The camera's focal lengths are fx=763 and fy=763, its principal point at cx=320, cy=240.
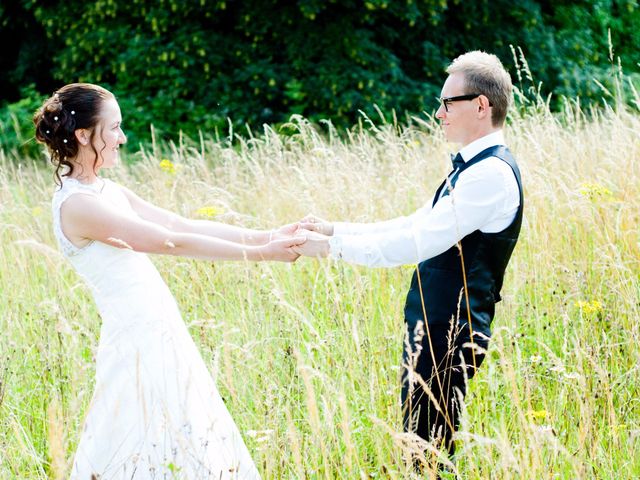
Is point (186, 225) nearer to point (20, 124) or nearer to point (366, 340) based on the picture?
point (366, 340)

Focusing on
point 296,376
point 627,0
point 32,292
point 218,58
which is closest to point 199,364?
point 296,376

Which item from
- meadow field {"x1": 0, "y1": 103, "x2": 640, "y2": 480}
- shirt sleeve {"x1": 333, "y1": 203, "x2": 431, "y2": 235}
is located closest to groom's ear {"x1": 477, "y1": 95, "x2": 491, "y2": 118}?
shirt sleeve {"x1": 333, "y1": 203, "x2": 431, "y2": 235}

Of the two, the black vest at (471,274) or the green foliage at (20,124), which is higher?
the green foliage at (20,124)

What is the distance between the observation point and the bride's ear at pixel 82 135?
2.71m

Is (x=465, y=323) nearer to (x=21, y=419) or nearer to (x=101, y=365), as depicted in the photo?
(x=101, y=365)

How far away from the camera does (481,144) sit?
2.61 metres

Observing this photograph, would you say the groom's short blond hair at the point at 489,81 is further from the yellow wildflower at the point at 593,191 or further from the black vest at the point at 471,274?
the yellow wildflower at the point at 593,191

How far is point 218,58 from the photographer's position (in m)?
9.13

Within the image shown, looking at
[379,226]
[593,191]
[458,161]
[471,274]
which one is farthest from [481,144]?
[593,191]

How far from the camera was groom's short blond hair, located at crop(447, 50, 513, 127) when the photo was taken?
2580 millimetres

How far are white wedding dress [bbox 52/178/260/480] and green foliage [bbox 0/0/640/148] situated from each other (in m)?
6.16

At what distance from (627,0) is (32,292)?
8548 millimetres

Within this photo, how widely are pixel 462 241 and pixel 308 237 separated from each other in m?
0.70

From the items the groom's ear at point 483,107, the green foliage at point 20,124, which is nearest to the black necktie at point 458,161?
the groom's ear at point 483,107
